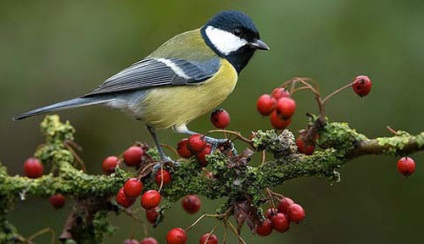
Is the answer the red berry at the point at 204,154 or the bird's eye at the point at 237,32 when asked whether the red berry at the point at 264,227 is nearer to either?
the red berry at the point at 204,154

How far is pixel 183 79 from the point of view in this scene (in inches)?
115

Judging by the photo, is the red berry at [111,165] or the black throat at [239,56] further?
the black throat at [239,56]

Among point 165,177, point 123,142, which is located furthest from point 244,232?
point 165,177

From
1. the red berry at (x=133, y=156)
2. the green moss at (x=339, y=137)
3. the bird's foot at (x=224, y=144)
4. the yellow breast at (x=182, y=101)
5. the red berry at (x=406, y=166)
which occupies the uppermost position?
the yellow breast at (x=182, y=101)

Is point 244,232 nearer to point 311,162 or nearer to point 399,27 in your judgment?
point 399,27

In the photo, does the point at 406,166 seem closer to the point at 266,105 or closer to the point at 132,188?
the point at 266,105

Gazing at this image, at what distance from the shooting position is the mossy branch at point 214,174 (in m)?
1.88

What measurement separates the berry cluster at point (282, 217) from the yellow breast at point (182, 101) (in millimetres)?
800

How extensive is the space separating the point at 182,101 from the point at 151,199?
781 mm

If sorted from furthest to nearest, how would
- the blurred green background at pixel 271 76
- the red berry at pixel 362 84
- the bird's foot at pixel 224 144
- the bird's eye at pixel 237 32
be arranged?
the blurred green background at pixel 271 76 → the bird's eye at pixel 237 32 → the bird's foot at pixel 224 144 → the red berry at pixel 362 84

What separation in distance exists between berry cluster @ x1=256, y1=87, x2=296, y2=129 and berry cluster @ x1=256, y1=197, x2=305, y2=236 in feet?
1.05

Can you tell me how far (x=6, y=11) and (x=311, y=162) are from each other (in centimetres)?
220

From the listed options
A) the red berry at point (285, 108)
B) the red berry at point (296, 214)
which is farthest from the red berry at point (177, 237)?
the red berry at point (285, 108)

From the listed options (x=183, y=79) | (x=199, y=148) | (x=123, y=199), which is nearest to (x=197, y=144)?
(x=199, y=148)
